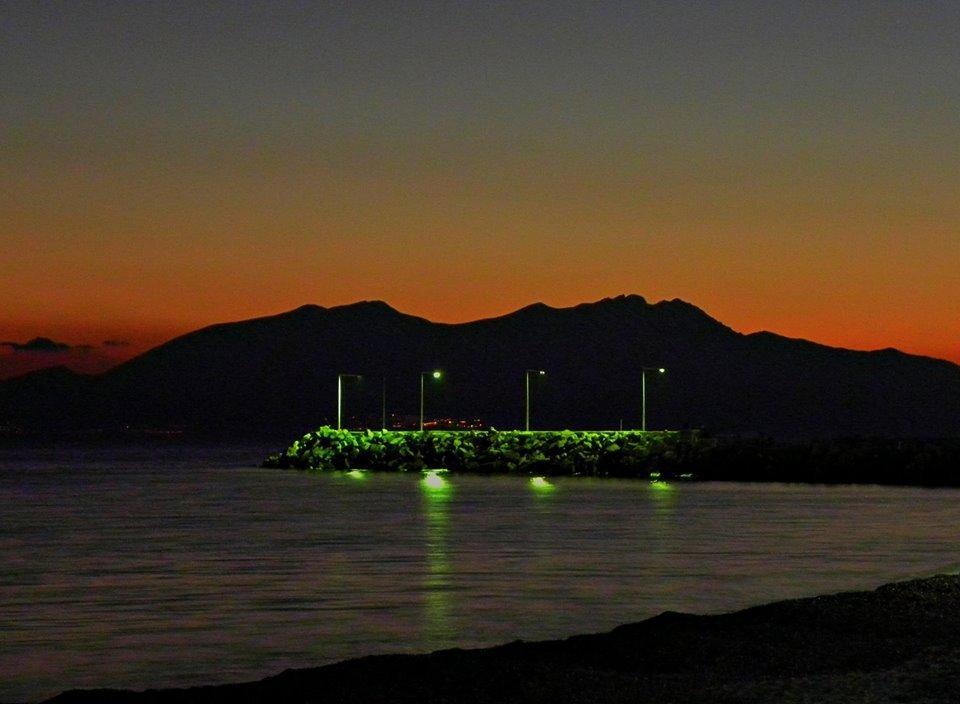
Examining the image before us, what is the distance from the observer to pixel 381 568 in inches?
1340

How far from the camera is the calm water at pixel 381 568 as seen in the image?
21.2m

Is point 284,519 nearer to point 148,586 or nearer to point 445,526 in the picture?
point 445,526

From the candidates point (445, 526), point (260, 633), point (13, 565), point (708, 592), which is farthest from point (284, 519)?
point (260, 633)

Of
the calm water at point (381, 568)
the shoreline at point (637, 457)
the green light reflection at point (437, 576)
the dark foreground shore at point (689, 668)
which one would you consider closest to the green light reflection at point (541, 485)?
the shoreline at point (637, 457)

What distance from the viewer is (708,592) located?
2808 cm

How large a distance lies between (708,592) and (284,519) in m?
27.5

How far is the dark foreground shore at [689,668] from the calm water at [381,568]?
9.82 ft

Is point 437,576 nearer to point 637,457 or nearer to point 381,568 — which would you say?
point 381,568

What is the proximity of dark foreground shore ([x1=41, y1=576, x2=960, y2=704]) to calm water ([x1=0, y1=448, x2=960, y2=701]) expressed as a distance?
2994 millimetres

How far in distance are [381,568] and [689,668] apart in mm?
18428

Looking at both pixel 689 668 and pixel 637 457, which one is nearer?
pixel 689 668

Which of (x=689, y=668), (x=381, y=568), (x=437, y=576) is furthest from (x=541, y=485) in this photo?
(x=689, y=668)

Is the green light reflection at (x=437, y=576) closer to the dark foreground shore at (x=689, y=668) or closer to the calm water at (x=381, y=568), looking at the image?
the calm water at (x=381, y=568)

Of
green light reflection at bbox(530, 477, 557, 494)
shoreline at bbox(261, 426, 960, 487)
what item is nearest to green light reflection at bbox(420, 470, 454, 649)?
green light reflection at bbox(530, 477, 557, 494)
